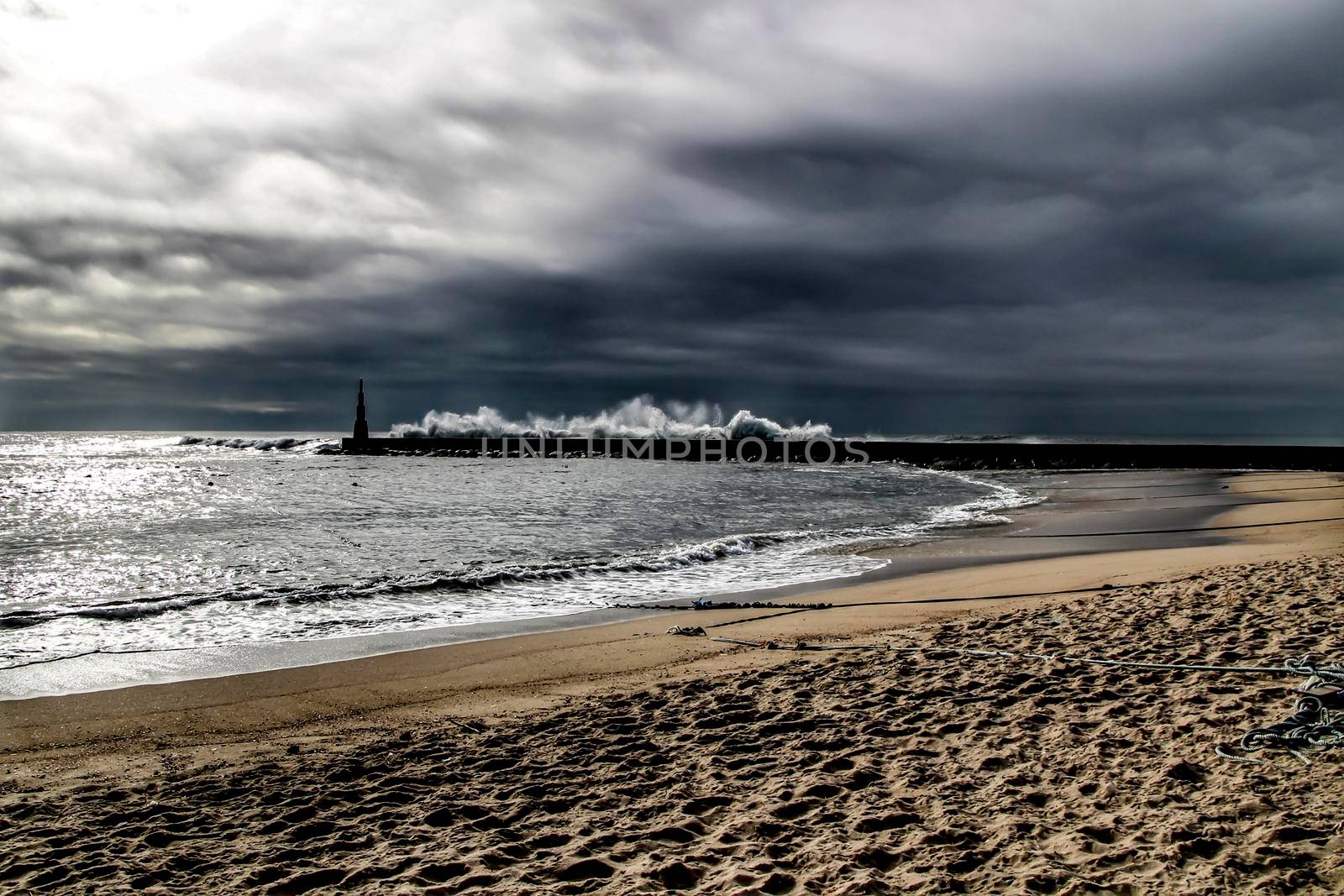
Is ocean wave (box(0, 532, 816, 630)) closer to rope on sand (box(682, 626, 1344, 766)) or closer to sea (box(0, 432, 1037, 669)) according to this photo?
sea (box(0, 432, 1037, 669))

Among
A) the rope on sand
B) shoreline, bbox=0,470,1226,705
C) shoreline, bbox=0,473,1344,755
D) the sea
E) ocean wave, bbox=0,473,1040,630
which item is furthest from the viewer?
ocean wave, bbox=0,473,1040,630

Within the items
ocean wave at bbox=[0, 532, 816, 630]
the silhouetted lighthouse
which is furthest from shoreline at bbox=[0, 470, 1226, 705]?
the silhouetted lighthouse

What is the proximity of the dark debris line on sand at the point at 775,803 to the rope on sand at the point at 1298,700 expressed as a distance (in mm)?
135

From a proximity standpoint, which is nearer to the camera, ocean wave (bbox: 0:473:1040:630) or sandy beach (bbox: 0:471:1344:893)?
sandy beach (bbox: 0:471:1344:893)

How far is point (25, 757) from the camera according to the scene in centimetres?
457

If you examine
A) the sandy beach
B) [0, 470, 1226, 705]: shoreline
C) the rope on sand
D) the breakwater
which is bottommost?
[0, 470, 1226, 705]: shoreline

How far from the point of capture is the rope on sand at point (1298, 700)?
3.87 metres

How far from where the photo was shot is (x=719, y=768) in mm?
4129

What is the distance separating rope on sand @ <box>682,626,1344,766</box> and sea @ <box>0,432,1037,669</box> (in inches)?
195

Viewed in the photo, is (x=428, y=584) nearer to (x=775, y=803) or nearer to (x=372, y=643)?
(x=372, y=643)

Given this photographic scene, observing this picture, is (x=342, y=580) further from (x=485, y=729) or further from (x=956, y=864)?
(x=956, y=864)

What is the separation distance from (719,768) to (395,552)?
419 inches

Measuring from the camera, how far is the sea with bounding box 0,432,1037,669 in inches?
342

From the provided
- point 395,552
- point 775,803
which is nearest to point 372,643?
point 775,803
